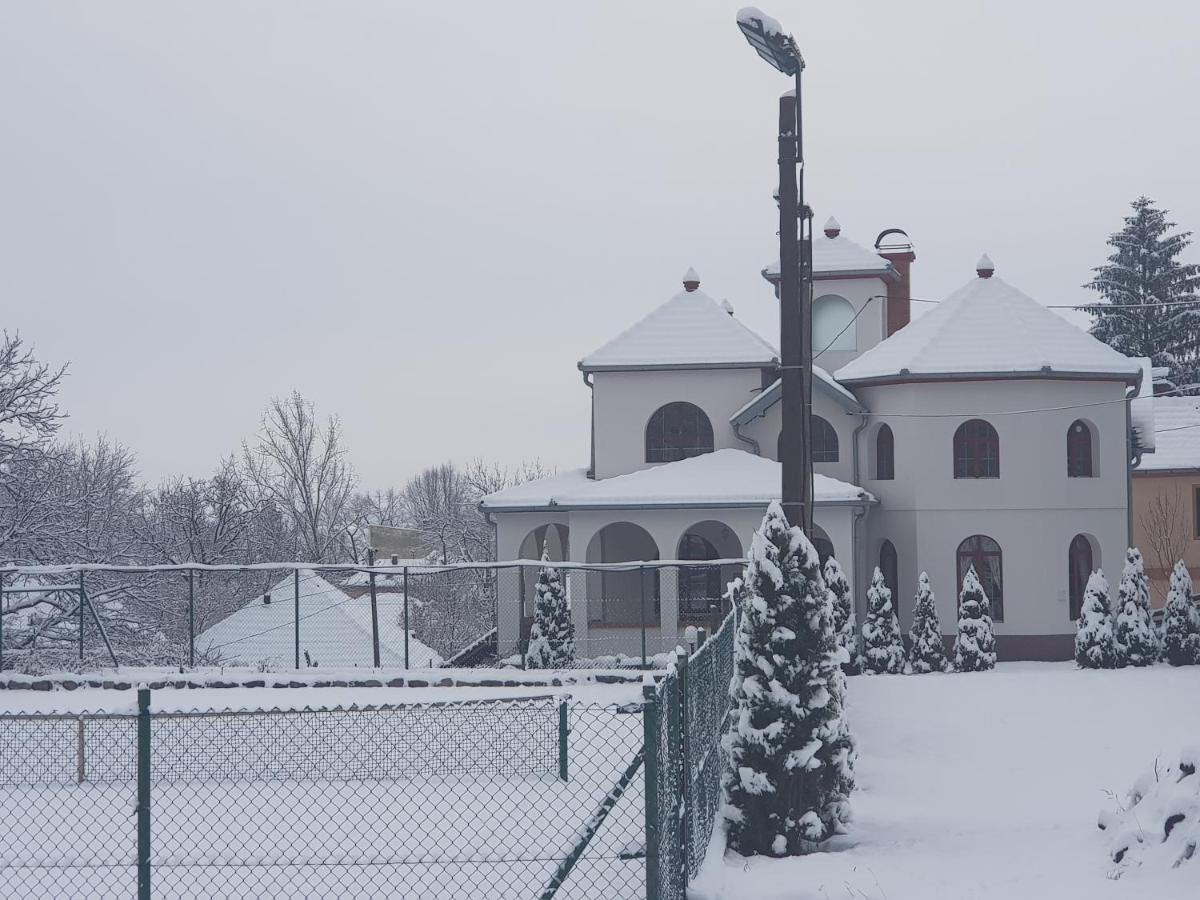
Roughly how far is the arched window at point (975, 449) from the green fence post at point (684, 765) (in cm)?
1921

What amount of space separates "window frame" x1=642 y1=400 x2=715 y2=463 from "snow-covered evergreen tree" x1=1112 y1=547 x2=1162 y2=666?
861cm

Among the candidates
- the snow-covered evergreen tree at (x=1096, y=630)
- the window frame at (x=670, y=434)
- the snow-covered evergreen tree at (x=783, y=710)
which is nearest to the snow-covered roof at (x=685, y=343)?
the window frame at (x=670, y=434)

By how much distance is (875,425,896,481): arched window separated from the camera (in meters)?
26.5

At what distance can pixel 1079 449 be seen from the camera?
26141 millimetres

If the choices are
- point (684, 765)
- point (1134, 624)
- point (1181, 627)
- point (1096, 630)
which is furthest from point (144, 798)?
point (1181, 627)

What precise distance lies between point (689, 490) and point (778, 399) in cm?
305

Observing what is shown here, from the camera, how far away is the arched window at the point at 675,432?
27828 millimetres

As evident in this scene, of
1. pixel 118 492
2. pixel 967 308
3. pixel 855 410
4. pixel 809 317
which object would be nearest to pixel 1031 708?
pixel 809 317

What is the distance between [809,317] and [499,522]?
14.5 meters

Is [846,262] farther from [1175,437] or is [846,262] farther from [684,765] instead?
[684,765]

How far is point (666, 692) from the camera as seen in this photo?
712 cm

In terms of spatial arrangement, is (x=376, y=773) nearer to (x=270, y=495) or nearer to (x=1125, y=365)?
(x=1125, y=365)

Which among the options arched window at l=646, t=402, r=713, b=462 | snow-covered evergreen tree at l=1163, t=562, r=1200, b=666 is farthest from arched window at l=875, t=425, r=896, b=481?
snow-covered evergreen tree at l=1163, t=562, r=1200, b=666

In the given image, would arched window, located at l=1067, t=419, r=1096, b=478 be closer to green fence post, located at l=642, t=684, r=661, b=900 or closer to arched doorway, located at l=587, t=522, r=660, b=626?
arched doorway, located at l=587, t=522, r=660, b=626
